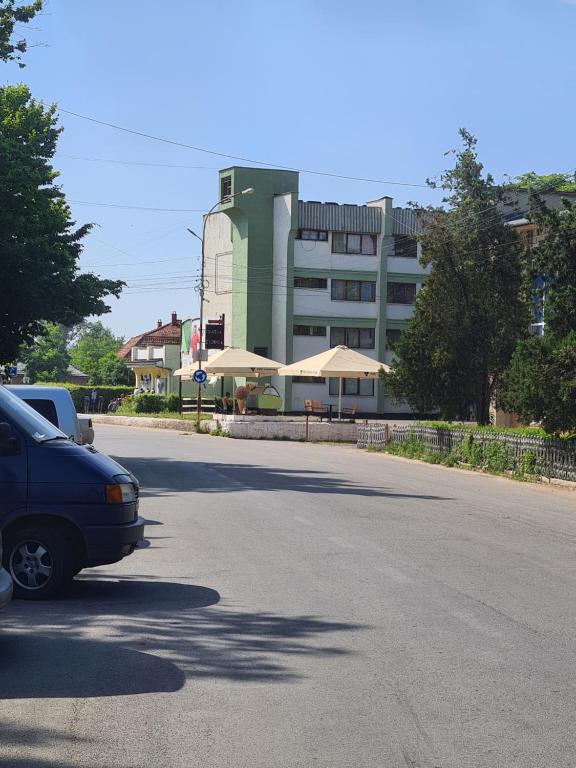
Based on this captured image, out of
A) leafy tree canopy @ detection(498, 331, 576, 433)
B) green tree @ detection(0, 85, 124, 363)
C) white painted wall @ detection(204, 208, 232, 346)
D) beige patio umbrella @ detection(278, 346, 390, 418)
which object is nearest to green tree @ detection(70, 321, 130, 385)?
white painted wall @ detection(204, 208, 232, 346)

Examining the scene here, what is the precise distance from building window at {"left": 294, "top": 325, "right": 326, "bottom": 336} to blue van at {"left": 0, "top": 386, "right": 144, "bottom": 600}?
58450 mm

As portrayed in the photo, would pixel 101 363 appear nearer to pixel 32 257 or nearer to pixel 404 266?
pixel 404 266

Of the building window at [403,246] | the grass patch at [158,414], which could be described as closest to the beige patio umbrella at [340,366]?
the grass patch at [158,414]

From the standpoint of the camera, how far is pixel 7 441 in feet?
29.6

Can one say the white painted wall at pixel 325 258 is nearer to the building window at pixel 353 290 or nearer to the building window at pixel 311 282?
→ the building window at pixel 311 282

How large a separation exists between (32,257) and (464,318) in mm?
12236

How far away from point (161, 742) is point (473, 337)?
28716 millimetres

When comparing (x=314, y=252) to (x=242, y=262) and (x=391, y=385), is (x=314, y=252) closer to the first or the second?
(x=242, y=262)

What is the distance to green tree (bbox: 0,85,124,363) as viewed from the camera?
30.1 meters

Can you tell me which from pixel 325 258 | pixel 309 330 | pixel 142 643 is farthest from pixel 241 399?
pixel 142 643

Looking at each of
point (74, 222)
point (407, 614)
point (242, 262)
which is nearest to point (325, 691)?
point (407, 614)

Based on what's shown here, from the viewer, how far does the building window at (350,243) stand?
2691 inches

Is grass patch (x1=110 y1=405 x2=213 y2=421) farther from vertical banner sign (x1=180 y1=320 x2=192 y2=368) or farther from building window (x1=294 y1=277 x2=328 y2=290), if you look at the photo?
building window (x1=294 y1=277 x2=328 y2=290)

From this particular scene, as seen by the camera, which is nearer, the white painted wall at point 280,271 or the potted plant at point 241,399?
the potted plant at point 241,399
